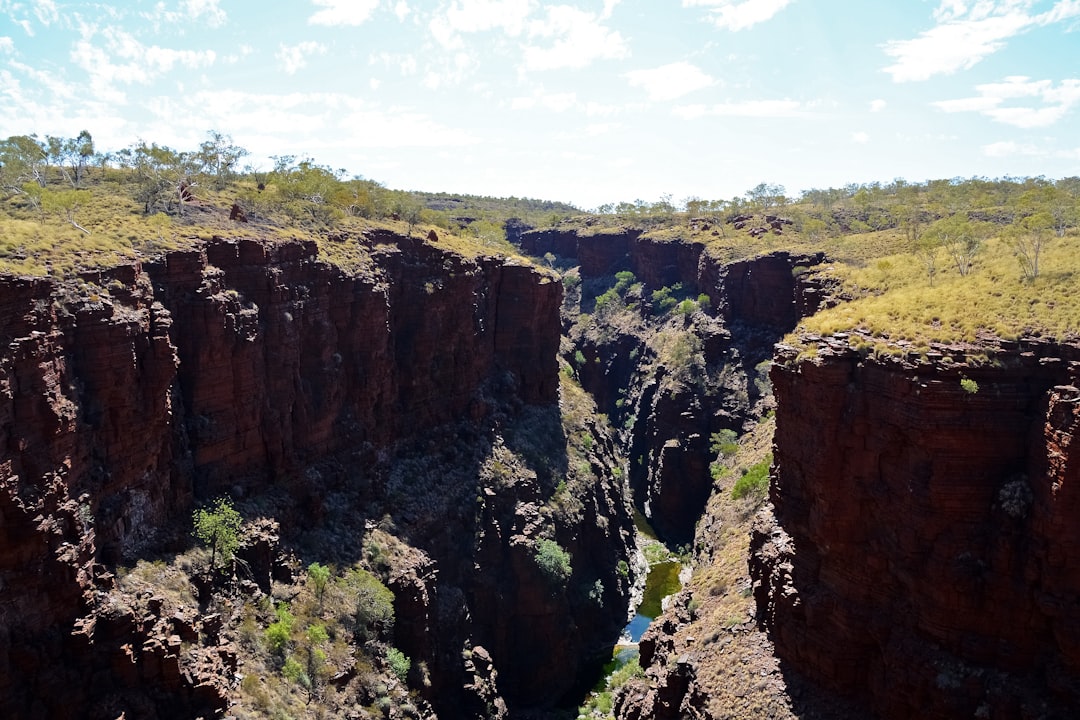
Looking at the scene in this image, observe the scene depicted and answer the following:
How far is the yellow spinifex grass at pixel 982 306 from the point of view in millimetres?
29859

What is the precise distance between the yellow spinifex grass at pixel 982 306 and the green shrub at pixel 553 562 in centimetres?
2672

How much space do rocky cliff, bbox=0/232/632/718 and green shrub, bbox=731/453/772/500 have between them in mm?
14362

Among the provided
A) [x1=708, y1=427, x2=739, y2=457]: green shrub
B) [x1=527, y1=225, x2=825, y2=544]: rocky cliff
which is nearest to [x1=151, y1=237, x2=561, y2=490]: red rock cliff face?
[x1=527, y1=225, x2=825, y2=544]: rocky cliff

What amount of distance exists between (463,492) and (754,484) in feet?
71.1

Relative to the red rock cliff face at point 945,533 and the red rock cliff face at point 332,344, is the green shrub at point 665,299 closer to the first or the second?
the red rock cliff face at point 332,344

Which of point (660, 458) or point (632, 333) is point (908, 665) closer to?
point (660, 458)

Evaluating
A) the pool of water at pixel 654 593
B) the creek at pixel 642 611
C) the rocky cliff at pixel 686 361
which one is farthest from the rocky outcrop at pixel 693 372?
the pool of water at pixel 654 593

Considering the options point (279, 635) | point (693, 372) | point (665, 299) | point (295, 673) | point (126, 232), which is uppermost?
point (126, 232)

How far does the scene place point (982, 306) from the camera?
107 ft

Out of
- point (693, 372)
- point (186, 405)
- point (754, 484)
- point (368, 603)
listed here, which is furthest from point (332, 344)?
point (693, 372)

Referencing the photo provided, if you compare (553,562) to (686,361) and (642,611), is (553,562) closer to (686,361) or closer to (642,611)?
(642,611)

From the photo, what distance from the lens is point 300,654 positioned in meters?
37.9

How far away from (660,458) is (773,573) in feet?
153

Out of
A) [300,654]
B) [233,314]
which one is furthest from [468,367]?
[300,654]
